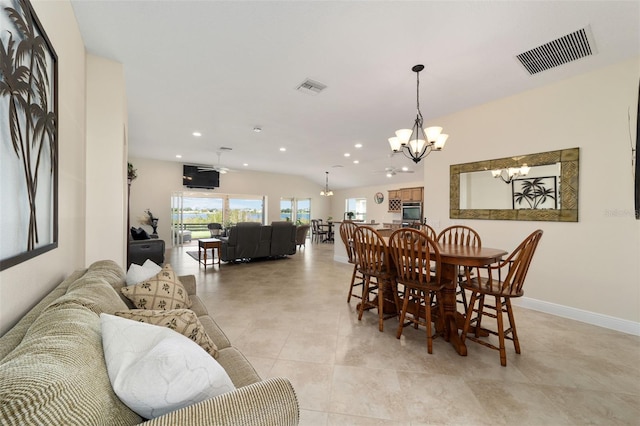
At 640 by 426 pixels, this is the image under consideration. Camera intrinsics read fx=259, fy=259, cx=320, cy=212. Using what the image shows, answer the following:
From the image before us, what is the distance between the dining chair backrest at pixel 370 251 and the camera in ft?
8.53

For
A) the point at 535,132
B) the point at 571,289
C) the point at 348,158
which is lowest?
the point at 571,289

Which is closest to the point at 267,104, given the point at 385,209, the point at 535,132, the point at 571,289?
the point at 535,132

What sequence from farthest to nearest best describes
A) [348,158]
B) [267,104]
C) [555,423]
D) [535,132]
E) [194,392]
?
[348,158], [267,104], [535,132], [555,423], [194,392]

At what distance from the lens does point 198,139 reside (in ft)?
18.5

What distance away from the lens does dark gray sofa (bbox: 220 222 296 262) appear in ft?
18.7

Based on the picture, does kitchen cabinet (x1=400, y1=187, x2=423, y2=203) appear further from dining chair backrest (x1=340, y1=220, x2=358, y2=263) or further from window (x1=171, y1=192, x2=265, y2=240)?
dining chair backrest (x1=340, y1=220, x2=358, y2=263)

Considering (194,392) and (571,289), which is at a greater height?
(194,392)

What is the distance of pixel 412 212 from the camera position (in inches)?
320

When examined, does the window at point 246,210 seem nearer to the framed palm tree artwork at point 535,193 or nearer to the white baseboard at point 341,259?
the white baseboard at point 341,259

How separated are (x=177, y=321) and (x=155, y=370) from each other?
1.70 feet

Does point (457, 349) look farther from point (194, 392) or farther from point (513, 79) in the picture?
point (513, 79)

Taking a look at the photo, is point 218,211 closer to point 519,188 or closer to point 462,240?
Answer: point 462,240

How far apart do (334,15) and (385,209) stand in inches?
316

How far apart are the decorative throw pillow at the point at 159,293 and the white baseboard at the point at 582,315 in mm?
3866
